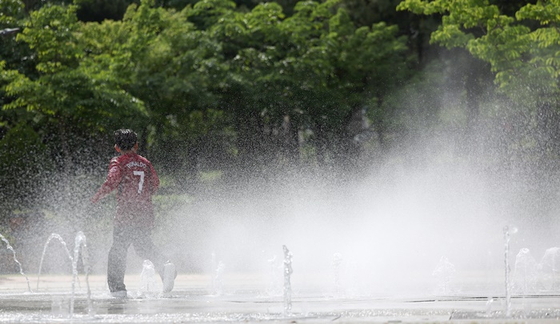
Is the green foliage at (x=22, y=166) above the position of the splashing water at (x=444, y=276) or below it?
above

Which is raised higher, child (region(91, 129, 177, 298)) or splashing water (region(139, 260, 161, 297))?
child (region(91, 129, 177, 298))

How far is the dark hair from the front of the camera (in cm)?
1064

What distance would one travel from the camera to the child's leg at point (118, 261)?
1052cm

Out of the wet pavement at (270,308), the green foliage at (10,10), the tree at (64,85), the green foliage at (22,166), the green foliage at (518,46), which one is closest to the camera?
the wet pavement at (270,308)

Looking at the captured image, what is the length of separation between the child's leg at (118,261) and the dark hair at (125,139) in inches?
31.0

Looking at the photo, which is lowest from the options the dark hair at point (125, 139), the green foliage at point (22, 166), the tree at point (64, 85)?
the dark hair at point (125, 139)

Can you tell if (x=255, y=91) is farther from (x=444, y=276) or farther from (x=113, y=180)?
(x=113, y=180)

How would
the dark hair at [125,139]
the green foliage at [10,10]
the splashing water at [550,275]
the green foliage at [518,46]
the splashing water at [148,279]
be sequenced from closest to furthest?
1. the dark hair at [125,139]
2. the splashing water at [550,275]
3. the splashing water at [148,279]
4. the green foliage at [518,46]
5. the green foliage at [10,10]

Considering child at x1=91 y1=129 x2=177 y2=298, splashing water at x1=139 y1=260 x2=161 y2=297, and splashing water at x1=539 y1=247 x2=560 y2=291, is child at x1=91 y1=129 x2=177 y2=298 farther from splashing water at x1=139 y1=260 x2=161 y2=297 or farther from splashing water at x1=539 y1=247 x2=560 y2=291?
splashing water at x1=539 y1=247 x2=560 y2=291

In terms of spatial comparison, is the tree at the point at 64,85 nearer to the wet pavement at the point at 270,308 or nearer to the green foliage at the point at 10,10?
the green foliage at the point at 10,10

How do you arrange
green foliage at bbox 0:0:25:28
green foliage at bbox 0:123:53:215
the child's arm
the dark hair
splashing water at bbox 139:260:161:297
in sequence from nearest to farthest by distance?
the child's arm, the dark hair, splashing water at bbox 139:260:161:297, green foliage at bbox 0:123:53:215, green foliage at bbox 0:0:25:28

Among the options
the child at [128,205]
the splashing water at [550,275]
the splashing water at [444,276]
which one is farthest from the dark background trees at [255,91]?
the child at [128,205]

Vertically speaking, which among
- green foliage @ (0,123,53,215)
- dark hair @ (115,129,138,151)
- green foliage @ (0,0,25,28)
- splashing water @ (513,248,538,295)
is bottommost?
splashing water @ (513,248,538,295)

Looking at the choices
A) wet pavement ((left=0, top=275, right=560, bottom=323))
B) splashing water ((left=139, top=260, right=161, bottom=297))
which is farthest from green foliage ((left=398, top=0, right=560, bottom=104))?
wet pavement ((left=0, top=275, right=560, bottom=323))
